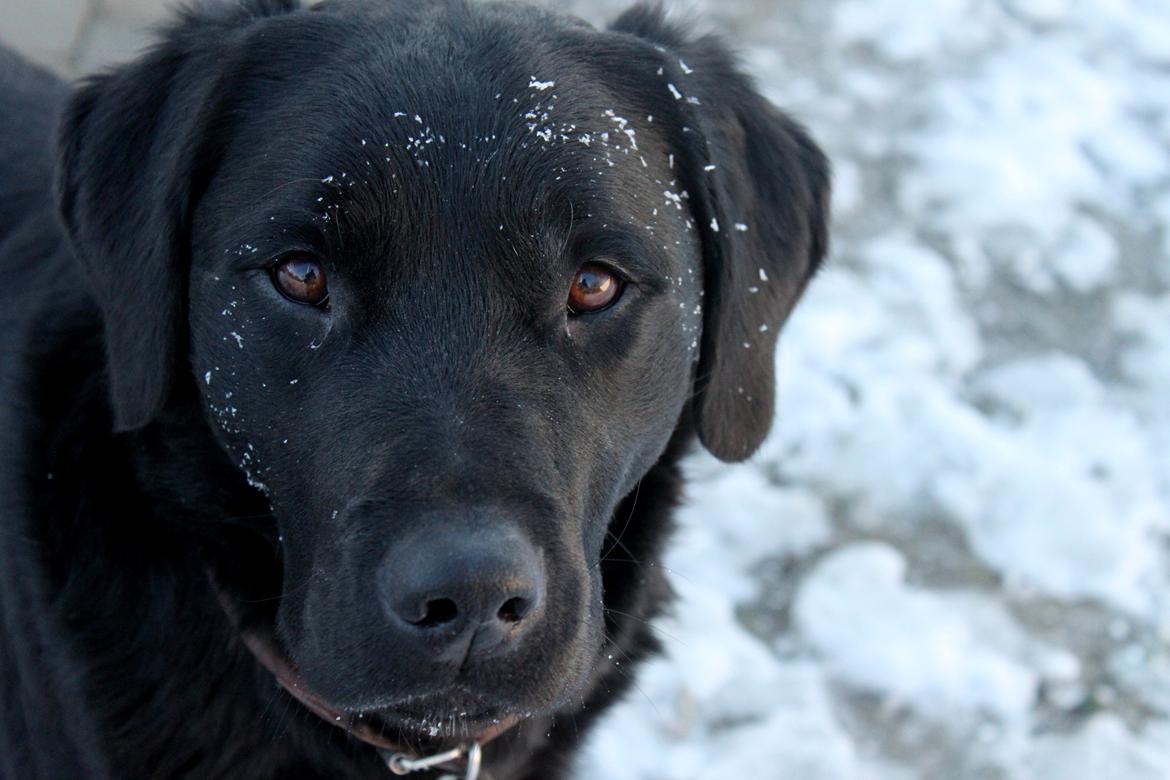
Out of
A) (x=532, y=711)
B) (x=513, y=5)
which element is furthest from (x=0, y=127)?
(x=532, y=711)

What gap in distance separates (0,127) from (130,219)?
94cm

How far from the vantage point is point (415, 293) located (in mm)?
2127

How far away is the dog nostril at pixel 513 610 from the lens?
191 cm

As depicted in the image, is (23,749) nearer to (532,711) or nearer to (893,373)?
(532,711)

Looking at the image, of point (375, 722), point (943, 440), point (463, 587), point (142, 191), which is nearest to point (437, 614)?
point (463, 587)

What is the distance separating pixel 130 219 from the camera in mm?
2287

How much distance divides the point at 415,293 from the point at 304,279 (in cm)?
19

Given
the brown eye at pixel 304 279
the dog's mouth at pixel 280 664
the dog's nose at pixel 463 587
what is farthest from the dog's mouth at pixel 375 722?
the brown eye at pixel 304 279

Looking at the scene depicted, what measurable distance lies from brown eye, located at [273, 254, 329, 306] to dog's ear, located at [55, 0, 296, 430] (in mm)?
249

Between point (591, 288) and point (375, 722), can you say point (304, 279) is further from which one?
point (375, 722)

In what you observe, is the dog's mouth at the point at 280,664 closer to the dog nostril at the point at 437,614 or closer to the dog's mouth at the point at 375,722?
the dog's mouth at the point at 375,722

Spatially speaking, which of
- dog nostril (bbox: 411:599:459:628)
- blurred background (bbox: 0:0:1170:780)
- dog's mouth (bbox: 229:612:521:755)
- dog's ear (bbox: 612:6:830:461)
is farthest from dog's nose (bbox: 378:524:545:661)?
blurred background (bbox: 0:0:1170:780)

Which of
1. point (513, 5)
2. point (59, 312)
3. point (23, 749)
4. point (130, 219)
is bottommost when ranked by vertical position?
point (23, 749)

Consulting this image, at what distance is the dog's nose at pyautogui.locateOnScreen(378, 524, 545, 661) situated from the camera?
6.07 feet
